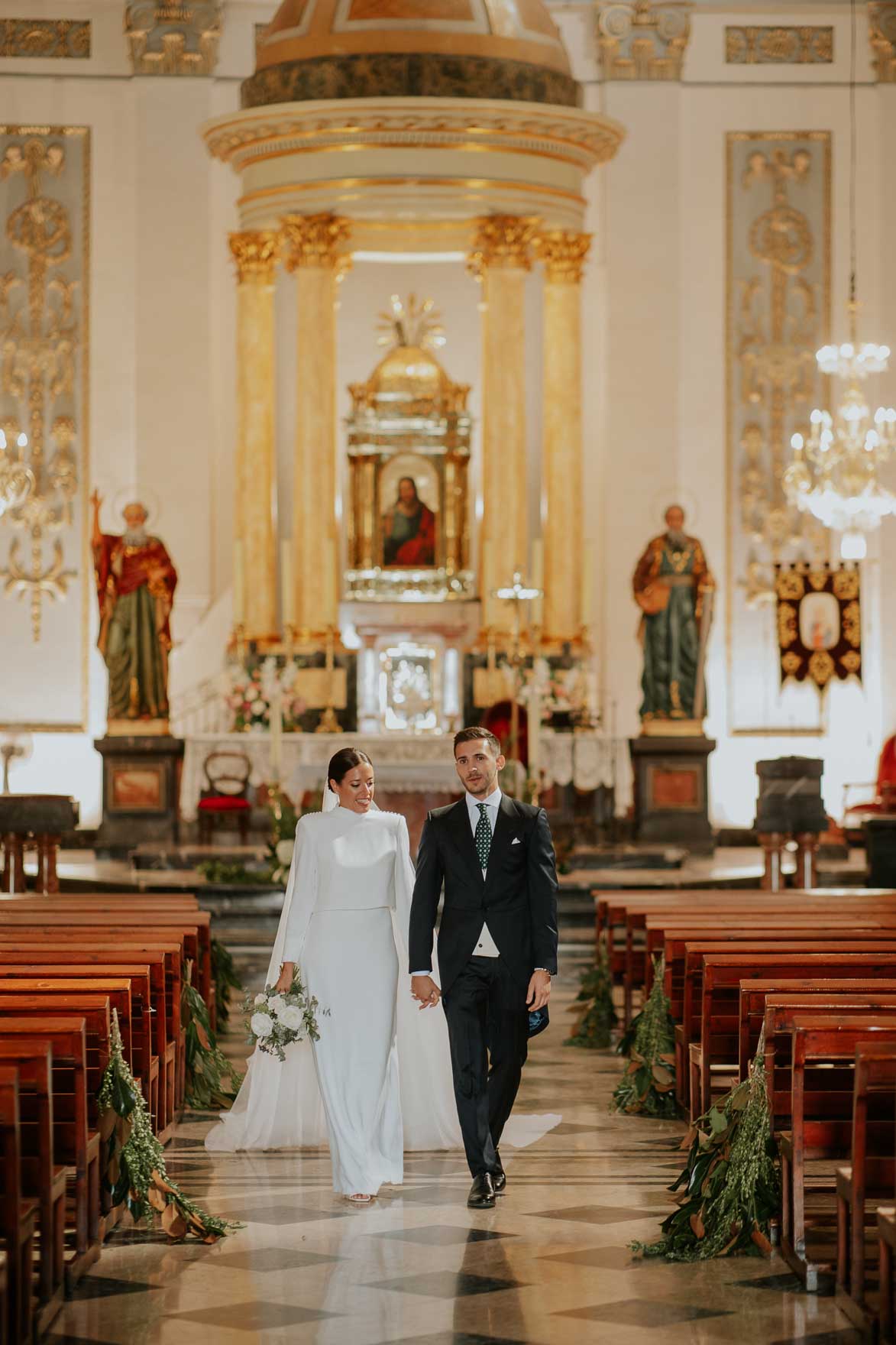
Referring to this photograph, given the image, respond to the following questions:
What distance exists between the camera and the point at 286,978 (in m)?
7.60

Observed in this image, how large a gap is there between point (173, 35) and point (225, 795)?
24.8ft

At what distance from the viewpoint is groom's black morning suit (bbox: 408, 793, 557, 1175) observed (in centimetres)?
741

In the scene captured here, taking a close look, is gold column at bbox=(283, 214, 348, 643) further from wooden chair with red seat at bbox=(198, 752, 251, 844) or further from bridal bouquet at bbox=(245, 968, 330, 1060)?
bridal bouquet at bbox=(245, 968, 330, 1060)

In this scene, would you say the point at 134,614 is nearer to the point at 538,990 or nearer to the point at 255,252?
the point at 255,252

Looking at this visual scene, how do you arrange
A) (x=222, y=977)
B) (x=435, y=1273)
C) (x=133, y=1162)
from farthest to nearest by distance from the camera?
(x=222, y=977) → (x=133, y=1162) → (x=435, y=1273)

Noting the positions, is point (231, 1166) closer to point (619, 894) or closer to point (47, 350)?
point (619, 894)

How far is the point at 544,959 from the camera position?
7.40 m

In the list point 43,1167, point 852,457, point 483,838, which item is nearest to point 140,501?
point 852,457

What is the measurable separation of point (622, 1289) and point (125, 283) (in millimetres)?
16597

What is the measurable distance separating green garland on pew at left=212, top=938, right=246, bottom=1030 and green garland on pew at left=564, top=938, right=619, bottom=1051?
1755 millimetres

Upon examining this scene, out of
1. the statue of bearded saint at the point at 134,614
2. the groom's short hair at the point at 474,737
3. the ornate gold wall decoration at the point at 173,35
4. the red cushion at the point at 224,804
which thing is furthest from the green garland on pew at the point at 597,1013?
the ornate gold wall decoration at the point at 173,35

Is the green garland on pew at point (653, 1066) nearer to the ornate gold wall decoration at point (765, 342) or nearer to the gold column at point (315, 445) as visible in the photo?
the gold column at point (315, 445)

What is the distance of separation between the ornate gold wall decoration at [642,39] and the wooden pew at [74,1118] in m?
16.4

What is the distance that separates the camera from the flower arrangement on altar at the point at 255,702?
1830cm
